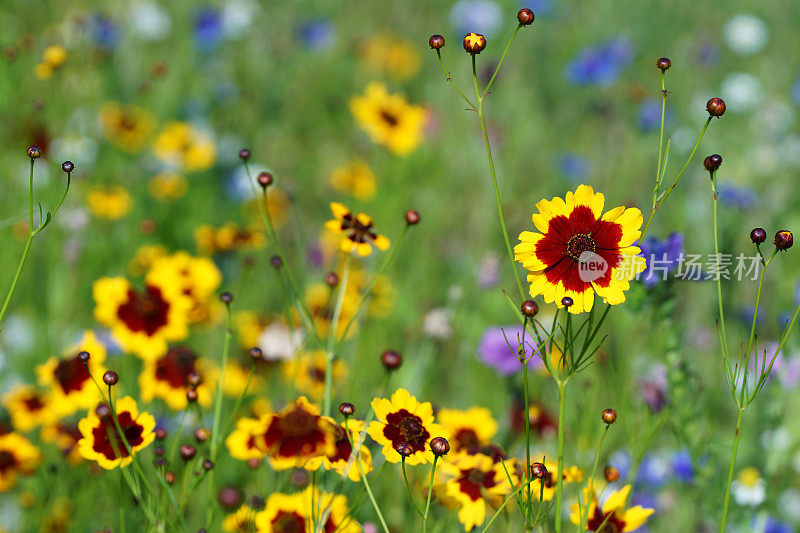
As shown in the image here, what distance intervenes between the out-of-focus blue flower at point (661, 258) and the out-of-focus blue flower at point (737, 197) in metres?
0.90

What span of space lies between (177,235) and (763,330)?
6.16 feet

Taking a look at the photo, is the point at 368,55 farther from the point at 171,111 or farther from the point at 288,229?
the point at 288,229

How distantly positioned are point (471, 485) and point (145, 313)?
2.34 feet

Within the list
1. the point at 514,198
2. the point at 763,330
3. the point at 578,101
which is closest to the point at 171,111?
the point at 514,198

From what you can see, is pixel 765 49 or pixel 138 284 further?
pixel 765 49

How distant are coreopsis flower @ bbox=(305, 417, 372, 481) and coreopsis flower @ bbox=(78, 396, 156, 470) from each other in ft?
0.74

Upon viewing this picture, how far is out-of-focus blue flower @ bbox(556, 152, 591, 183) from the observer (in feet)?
8.87

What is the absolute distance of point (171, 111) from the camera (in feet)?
9.54

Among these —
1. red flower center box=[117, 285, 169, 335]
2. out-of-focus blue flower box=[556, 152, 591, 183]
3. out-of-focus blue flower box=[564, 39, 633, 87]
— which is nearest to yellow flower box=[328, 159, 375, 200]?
out-of-focus blue flower box=[556, 152, 591, 183]

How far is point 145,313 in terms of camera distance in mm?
1344

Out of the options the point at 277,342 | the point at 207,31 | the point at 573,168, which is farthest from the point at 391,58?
the point at 277,342

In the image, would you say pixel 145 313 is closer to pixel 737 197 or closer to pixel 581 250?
pixel 581 250

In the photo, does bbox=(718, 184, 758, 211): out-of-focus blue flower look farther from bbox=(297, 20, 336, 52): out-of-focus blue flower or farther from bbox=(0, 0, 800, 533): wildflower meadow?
bbox=(297, 20, 336, 52): out-of-focus blue flower

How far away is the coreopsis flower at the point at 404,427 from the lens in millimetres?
891
